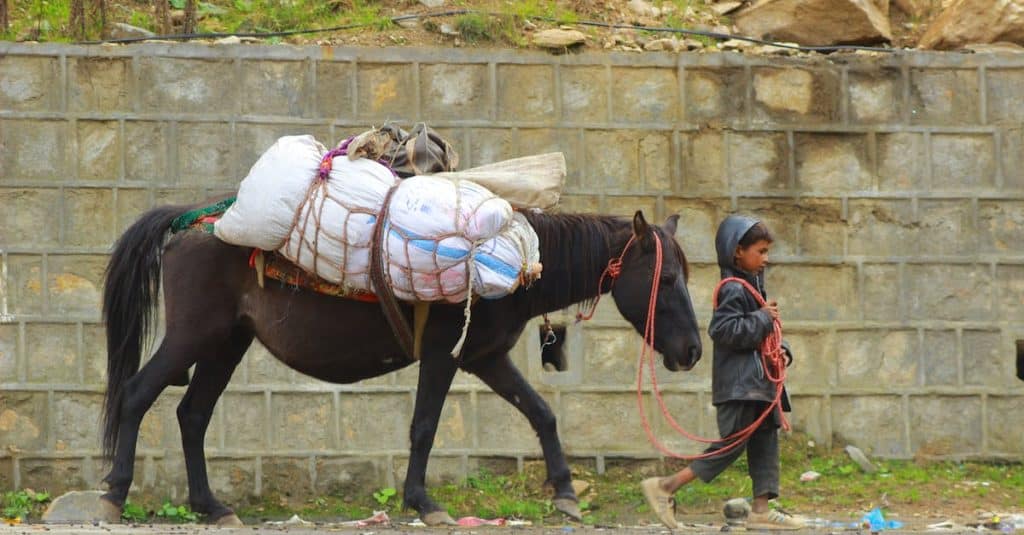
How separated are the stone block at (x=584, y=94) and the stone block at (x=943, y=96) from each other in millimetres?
2002

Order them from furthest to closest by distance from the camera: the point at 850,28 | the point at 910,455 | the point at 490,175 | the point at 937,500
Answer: the point at 850,28 → the point at 910,455 → the point at 937,500 → the point at 490,175

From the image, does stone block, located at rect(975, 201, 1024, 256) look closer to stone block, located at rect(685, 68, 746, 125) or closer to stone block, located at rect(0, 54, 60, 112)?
stone block, located at rect(685, 68, 746, 125)

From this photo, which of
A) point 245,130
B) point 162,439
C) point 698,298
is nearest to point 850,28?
A: point 698,298

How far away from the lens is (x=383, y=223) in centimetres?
630

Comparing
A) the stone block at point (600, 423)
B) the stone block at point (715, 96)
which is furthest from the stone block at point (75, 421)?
the stone block at point (715, 96)

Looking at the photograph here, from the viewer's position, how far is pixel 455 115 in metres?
9.12

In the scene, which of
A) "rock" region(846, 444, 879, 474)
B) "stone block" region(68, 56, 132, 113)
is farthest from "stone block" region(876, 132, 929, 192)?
"stone block" region(68, 56, 132, 113)

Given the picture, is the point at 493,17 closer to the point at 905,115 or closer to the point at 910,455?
the point at 905,115

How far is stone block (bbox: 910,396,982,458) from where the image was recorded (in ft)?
30.4

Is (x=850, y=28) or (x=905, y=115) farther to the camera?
(x=850, y=28)

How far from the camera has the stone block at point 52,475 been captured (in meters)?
8.83

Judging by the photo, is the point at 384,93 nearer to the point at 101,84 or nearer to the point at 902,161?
the point at 101,84

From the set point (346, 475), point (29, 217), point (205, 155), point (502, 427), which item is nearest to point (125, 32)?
point (205, 155)

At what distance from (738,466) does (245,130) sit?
3745 mm
